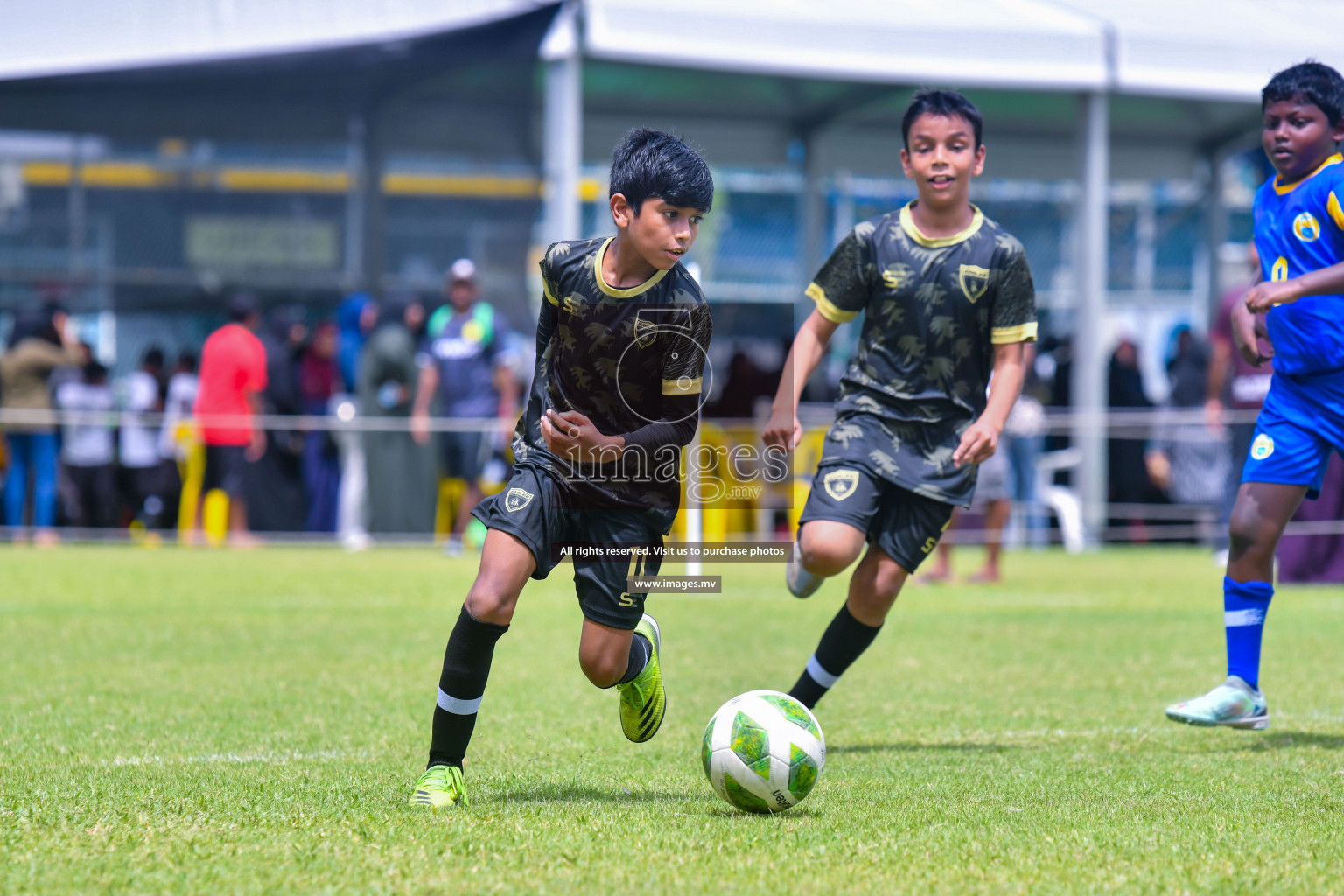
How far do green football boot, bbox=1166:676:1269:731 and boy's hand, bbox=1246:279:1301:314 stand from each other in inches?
51.6

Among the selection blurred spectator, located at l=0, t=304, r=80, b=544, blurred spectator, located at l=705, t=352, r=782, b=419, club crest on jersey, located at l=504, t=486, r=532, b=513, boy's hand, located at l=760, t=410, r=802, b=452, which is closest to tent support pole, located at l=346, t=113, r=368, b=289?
blurred spectator, located at l=0, t=304, r=80, b=544

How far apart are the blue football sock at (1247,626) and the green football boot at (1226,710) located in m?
0.10

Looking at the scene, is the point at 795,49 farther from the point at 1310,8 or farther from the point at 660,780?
the point at 660,780

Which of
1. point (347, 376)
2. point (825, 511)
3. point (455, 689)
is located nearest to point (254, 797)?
point (455, 689)

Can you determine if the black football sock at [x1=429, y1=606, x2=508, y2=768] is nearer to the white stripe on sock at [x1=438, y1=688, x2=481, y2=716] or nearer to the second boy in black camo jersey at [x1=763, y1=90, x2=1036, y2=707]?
the white stripe on sock at [x1=438, y1=688, x2=481, y2=716]

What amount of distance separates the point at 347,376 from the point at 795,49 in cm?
541

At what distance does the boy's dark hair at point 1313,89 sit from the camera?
524 centimetres

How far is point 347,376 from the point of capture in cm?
1524

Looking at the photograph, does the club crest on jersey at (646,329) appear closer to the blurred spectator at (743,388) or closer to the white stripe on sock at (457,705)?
the white stripe on sock at (457,705)

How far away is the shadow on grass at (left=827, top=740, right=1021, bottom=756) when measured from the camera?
5.09 metres

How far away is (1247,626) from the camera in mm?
5422

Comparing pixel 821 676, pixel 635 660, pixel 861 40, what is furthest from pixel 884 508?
pixel 861 40

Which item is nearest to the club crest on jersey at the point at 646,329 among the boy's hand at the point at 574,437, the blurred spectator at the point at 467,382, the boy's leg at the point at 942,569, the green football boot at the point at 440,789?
the boy's hand at the point at 574,437

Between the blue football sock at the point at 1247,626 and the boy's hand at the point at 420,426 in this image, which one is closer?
the blue football sock at the point at 1247,626
